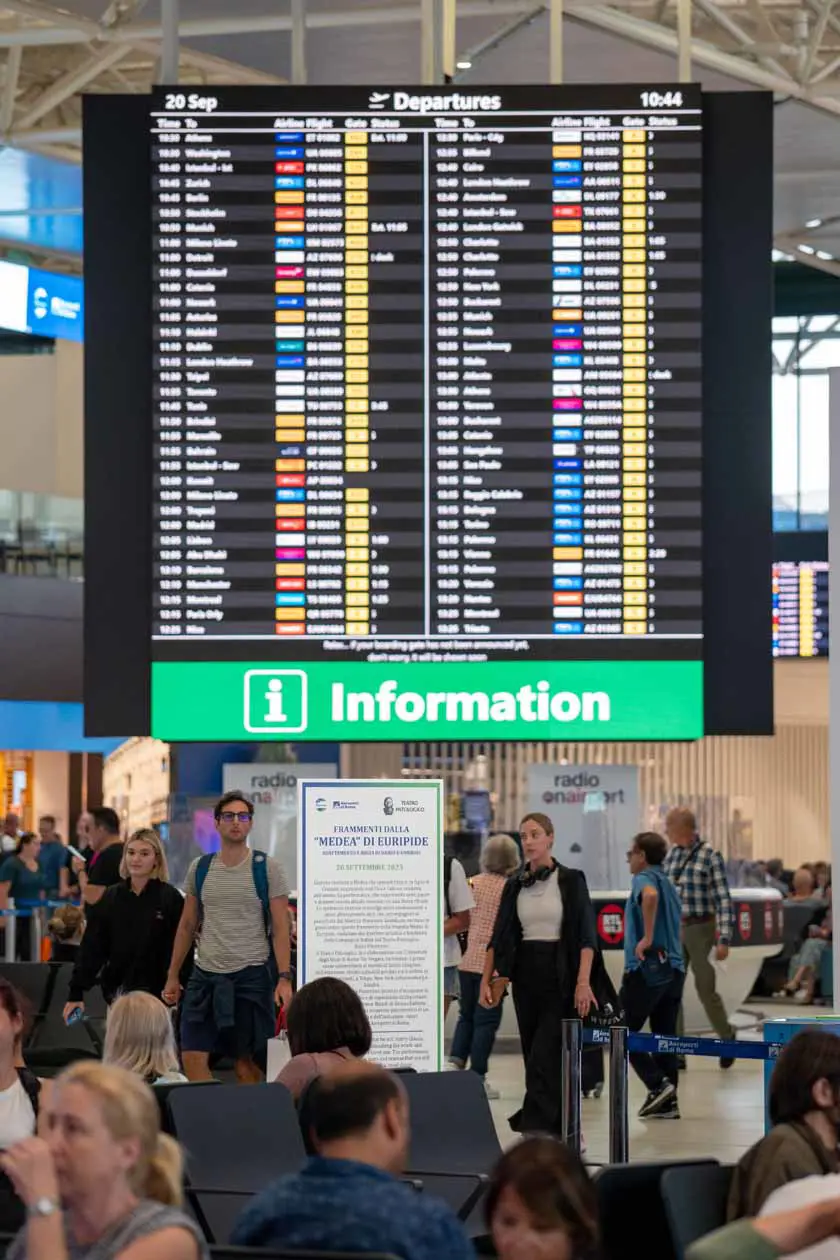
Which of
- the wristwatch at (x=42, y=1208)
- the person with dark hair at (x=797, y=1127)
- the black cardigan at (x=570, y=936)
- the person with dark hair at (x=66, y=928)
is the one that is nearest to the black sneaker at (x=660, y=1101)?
the black cardigan at (x=570, y=936)

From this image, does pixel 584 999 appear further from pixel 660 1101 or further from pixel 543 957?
pixel 660 1101

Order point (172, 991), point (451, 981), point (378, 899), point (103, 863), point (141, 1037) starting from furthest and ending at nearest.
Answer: point (451, 981) < point (103, 863) < point (172, 991) < point (378, 899) < point (141, 1037)

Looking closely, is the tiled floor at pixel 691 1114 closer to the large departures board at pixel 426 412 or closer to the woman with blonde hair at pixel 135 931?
the woman with blonde hair at pixel 135 931

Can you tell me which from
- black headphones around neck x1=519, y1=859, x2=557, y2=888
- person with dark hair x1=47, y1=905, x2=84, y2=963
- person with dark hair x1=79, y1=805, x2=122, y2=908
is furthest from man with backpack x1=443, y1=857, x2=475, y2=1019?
person with dark hair x1=47, y1=905, x2=84, y2=963

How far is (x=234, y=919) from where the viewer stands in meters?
8.71

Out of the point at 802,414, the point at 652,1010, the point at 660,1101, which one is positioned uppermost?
the point at 802,414

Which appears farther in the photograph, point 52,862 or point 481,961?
point 52,862

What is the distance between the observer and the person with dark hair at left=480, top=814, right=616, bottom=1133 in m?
9.34

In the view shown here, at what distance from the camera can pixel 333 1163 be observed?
3.54 m

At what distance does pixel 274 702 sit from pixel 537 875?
2.39 m

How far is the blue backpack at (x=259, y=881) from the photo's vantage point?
8.73m

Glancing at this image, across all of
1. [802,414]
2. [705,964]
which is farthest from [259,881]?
[802,414]

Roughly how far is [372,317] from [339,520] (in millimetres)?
737

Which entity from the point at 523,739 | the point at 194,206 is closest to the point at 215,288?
the point at 194,206
